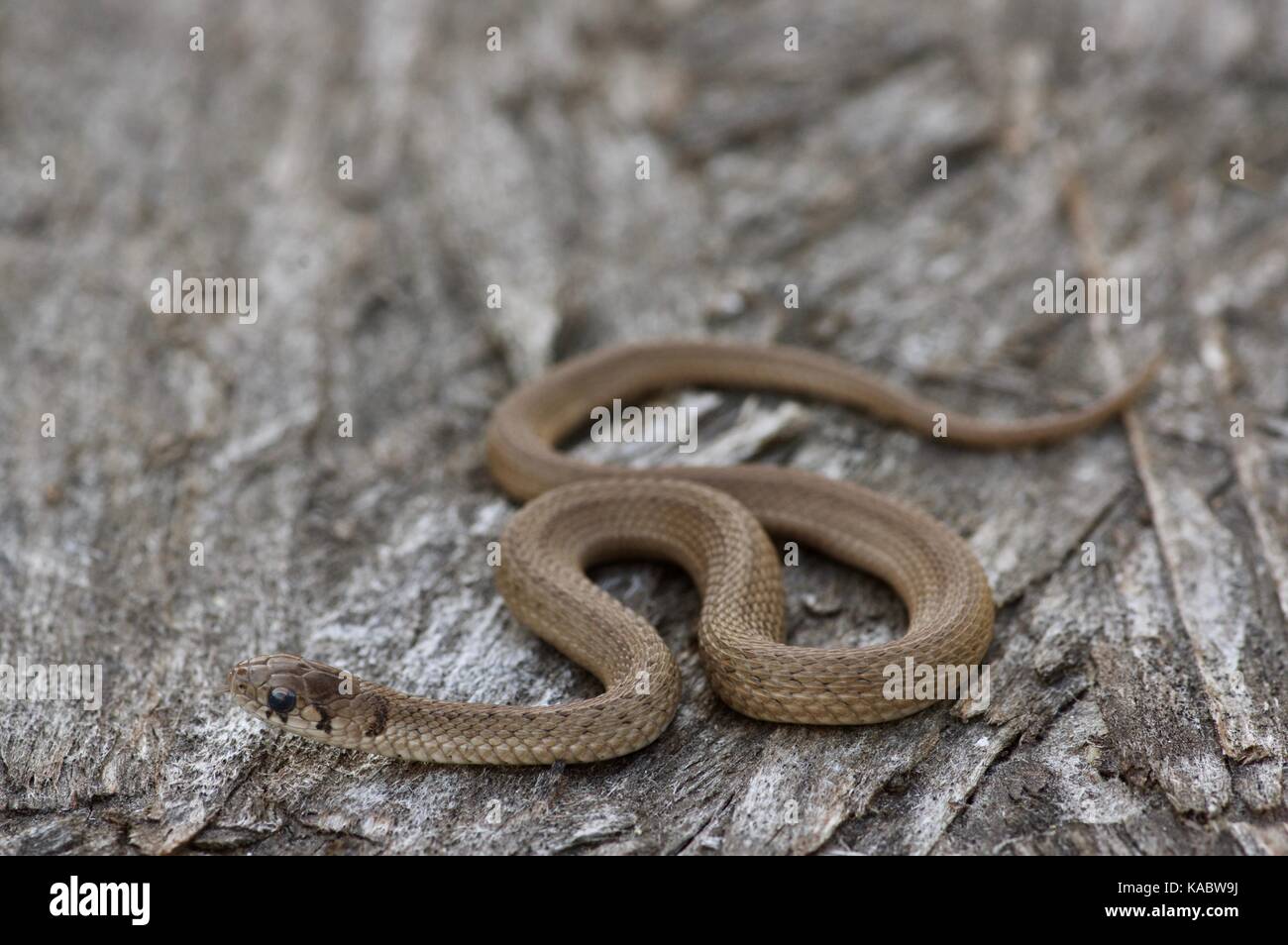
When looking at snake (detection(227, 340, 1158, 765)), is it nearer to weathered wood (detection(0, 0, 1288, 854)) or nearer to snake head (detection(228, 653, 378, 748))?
snake head (detection(228, 653, 378, 748))

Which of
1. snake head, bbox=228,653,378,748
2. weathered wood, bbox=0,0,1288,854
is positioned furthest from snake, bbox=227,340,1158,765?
weathered wood, bbox=0,0,1288,854

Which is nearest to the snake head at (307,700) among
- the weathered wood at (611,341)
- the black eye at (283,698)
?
the black eye at (283,698)

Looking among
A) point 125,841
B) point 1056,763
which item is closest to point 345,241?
point 125,841

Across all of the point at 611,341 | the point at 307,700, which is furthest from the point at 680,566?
the point at 611,341

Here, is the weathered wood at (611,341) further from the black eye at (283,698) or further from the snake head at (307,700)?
the black eye at (283,698)

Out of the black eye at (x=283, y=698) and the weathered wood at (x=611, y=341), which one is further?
the black eye at (x=283, y=698)
